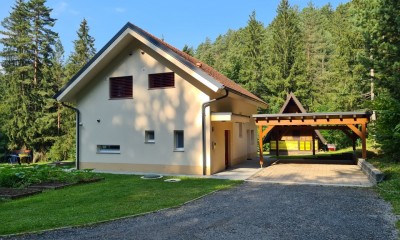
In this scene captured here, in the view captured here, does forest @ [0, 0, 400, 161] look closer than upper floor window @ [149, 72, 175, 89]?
No

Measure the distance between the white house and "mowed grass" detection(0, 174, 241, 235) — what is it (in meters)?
2.87

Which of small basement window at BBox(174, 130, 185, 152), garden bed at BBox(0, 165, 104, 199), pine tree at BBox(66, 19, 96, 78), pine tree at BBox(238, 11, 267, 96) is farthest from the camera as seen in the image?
pine tree at BBox(238, 11, 267, 96)

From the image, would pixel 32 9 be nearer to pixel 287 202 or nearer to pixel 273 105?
pixel 273 105

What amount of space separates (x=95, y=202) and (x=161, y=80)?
8.19m

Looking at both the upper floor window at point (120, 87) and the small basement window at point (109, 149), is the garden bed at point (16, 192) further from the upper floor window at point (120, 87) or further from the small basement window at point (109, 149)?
the upper floor window at point (120, 87)

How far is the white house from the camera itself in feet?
46.1

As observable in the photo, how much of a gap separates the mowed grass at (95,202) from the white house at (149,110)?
2869 mm

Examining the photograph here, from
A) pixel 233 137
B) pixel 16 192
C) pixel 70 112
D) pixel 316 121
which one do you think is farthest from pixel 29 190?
pixel 70 112

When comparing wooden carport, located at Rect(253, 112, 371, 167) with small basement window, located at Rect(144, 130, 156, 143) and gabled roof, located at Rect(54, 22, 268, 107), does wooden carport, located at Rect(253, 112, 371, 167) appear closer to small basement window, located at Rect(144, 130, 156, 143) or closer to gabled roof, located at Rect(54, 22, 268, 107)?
gabled roof, located at Rect(54, 22, 268, 107)

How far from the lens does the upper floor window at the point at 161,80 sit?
14999 millimetres

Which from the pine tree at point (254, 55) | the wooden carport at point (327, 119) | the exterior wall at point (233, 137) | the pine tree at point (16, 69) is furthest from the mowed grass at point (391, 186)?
the pine tree at point (16, 69)

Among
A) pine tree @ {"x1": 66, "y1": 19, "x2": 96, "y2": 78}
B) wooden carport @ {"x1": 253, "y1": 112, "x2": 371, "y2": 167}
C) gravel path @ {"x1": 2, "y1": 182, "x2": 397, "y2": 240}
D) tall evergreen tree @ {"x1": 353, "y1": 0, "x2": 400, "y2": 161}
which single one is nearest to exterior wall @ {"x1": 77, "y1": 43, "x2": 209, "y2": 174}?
wooden carport @ {"x1": 253, "y1": 112, "x2": 371, "y2": 167}

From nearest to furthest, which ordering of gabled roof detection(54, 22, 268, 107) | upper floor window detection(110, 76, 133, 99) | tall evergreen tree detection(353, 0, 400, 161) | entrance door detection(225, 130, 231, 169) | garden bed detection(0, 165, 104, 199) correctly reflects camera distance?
garden bed detection(0, 165, 104, 199) → tall evergreen tree detection(353, 0, 400, 161) → gabled roof detection(54, 22, 268, 107) → upper floor window detection(110, 76, 133, 99) → entrance door detection(225, 130, 231, 169)

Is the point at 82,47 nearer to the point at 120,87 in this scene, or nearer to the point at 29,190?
the point at 120,87
